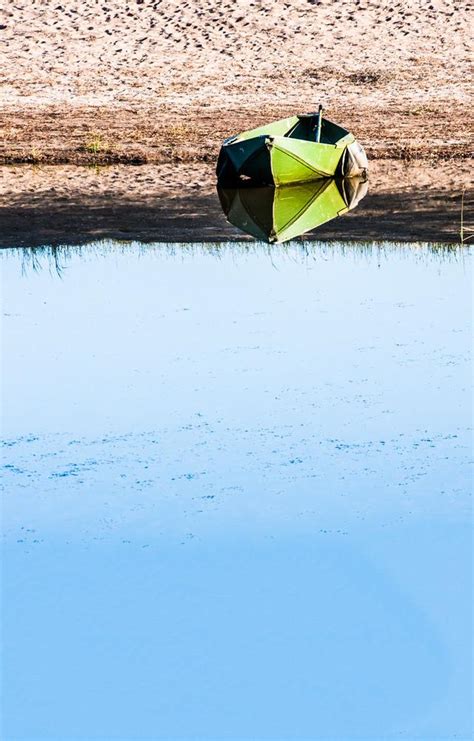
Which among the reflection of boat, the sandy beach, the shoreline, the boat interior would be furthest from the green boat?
the sandy beach

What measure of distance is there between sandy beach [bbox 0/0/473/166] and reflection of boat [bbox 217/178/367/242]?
2412 mm

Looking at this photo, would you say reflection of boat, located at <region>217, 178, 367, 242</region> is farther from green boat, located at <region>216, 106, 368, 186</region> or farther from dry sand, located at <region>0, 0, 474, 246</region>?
dry sand, located at <region>0, 0, 474, 246</region>

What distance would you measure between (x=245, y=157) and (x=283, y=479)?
387 inches

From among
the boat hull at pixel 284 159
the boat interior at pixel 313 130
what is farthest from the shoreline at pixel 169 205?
the boat interior at pixel 313 130

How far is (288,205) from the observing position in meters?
16.2

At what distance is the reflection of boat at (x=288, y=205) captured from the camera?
578 inches

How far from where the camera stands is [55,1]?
27266 mm

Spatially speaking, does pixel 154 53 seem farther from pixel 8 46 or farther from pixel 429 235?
pixel 429 235

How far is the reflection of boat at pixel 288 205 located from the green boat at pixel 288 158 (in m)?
0.15

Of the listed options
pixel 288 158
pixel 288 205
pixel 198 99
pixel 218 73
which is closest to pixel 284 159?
pixel 288 158

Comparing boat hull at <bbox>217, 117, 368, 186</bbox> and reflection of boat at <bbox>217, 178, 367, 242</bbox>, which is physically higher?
boat hull at <bbox>217, 117, 368, 186</bbox>

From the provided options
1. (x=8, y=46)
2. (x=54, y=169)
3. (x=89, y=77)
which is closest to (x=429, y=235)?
(x=54, y=169)

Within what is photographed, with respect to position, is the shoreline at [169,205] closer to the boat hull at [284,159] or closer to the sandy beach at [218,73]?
the boat hull at [284,159]

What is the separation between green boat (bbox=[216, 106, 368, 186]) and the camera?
669 inches
